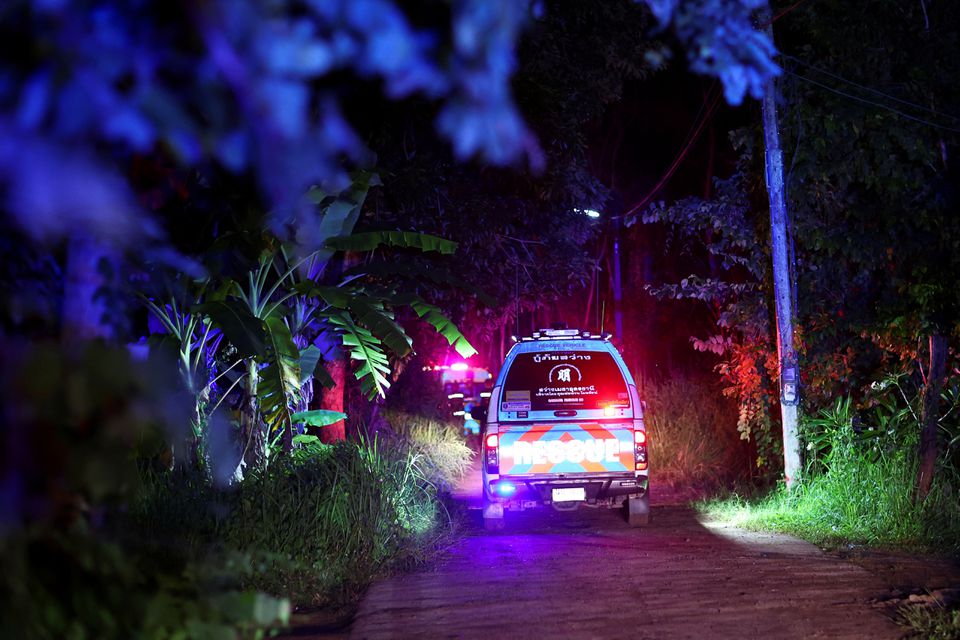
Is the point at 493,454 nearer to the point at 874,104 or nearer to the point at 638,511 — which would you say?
the point at 638,511

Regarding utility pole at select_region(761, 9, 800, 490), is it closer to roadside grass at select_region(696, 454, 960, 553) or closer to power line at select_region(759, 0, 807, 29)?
power line at select_region(759, 0, 807, 29)

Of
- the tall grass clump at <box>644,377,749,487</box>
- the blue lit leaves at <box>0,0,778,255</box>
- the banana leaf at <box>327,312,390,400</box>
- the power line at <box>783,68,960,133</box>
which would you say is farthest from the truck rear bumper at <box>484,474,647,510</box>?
the blue lit leaves at <box>0,0,778,255</box>

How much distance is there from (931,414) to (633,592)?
502cm

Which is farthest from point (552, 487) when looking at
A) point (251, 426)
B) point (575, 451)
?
point (251, 426)

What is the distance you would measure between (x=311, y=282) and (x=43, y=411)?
8.14 m

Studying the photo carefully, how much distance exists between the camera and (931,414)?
433 inches

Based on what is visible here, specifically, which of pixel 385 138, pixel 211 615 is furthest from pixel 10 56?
pixel 385 138

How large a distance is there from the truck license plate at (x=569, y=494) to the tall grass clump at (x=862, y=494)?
2.12 m

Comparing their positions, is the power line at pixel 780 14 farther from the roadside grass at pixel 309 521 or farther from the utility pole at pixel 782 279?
the roadside grass at pixel 309 521

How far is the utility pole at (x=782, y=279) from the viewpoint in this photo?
1220 cm

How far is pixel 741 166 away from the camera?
14.1 m

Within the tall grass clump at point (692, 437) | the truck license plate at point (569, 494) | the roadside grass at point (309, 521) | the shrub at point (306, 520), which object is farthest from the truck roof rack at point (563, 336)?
the tall grass clump at point (692, 437)

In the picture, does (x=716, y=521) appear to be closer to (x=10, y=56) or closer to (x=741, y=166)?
(x=741, y=166)

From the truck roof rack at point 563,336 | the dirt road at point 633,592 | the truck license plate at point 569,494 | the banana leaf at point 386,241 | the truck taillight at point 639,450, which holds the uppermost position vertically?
the banana leaf at point 386,241
